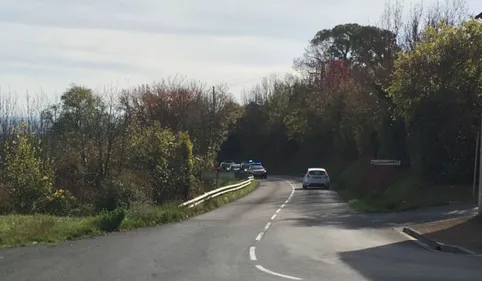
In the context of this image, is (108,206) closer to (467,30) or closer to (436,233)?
(436,233)

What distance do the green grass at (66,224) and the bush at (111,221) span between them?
0.09 m

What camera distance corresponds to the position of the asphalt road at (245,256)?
1154 centimetres

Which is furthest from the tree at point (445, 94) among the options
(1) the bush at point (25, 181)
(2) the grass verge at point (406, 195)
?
(1) the bush at point (25, 181)

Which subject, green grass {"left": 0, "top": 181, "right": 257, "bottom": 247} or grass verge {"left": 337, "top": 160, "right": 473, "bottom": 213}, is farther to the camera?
grass verge {"left": 337, "top": 160, "right": 473, "bottom": 213}

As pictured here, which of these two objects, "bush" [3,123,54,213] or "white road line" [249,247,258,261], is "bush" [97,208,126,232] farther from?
"white road line" [249,247,258,261]

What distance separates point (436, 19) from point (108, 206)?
25.6 metres

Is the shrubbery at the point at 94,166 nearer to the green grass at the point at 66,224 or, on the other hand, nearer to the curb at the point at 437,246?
the green grass at the point at 66,224

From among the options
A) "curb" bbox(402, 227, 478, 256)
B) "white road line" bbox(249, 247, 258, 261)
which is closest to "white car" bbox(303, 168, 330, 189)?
"curb" bbox(402, 227, 478, 256)

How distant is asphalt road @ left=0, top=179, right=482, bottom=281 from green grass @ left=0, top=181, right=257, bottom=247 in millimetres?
822

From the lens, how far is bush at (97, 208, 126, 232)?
2016 cm

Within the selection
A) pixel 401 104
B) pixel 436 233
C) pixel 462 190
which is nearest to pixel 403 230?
pixel 436 233

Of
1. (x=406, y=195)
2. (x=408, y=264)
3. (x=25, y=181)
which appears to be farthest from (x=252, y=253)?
(x=406, y=195)

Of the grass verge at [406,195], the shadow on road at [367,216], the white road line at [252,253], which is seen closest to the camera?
the white road line at [252,253]

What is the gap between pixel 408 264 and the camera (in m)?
13.1
